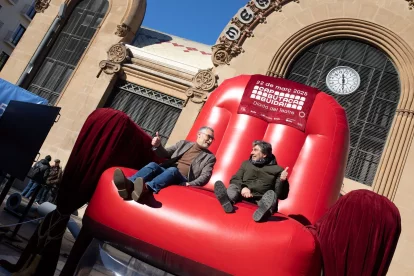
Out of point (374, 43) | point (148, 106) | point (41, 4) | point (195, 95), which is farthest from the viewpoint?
point (41, 4)

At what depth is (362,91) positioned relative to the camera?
9844 mm

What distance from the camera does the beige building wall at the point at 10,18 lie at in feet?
94.3

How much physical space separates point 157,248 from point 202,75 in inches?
337

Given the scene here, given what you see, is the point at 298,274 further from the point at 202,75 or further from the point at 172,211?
the point at 202,75

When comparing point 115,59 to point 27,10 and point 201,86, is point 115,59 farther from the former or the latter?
point 27,10

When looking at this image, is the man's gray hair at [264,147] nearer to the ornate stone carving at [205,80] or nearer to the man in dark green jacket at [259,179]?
the man in dark green jacket at [259,179]

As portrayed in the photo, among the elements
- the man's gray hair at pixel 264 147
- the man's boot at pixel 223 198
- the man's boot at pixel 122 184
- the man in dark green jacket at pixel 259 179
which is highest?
the man's gray hair at pixel 264 147

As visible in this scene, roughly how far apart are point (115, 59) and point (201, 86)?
10.8ft

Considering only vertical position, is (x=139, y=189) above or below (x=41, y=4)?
below

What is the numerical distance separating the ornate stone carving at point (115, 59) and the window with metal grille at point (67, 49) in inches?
66.8

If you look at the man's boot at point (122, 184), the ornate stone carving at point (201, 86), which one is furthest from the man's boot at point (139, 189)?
the ornate stone carving at point (201, 86)

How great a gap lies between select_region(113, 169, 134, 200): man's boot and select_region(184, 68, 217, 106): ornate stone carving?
311 inches

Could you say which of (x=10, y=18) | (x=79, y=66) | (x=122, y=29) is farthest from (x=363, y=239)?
(x=10, y=18)

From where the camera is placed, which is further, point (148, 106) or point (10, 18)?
point (10, 18)
